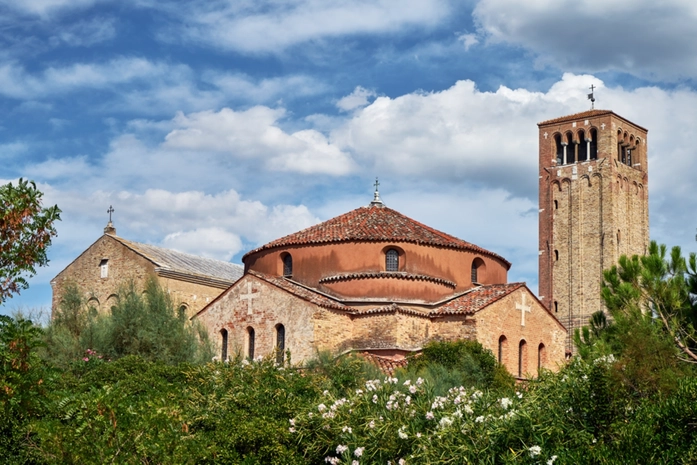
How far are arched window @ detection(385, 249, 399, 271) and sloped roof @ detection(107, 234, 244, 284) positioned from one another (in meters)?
10.9

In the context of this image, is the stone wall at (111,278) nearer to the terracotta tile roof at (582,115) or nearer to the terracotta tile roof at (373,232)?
the terracotta tile roof at (373,232)

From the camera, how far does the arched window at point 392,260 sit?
100 ft

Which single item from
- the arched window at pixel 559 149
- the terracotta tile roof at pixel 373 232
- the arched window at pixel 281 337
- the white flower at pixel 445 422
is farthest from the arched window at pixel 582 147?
the white flower at pixel 445 422

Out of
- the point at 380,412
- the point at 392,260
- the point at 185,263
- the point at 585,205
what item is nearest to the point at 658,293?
the point at 380,412

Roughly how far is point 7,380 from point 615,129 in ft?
173

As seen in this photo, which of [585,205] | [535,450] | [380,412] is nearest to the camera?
[535,450]

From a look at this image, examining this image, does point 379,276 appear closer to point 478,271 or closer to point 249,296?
point 249,296

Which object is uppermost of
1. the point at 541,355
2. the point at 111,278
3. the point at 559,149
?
the point at 559,149

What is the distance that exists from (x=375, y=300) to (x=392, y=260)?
161cm

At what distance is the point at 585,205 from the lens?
6000 cm

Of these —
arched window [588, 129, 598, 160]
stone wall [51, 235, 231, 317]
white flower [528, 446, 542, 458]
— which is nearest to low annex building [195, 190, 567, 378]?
stone wall [51, 235, 231, 317]

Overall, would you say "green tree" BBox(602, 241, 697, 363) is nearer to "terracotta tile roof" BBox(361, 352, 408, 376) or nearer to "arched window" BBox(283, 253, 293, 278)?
"terracotta tile roof" BBox(361, 352, 408, 376)

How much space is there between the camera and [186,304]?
3891cm

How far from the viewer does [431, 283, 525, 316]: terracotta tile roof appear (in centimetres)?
2883
